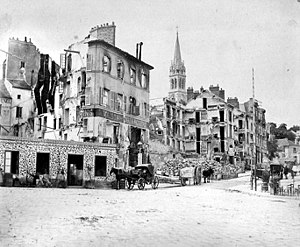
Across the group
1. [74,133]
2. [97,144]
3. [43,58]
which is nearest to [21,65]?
[43,58]

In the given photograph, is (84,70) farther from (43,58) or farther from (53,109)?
(43,58)

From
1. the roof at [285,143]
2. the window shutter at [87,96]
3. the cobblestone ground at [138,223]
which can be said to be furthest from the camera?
the roof at [285,143]

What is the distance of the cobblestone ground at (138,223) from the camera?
551 cm

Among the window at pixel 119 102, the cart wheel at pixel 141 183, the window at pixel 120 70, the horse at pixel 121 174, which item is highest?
the window at pixel 120 70

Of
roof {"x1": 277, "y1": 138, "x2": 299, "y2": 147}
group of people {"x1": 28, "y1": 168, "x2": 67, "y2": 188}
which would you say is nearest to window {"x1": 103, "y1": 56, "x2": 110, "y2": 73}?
group of people {"x1": 28, "y1": 168, "x2": 67, "y2": 188}

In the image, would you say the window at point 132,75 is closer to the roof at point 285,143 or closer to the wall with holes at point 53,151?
the wall with holes at point 53,151

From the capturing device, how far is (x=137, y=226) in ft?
20.3

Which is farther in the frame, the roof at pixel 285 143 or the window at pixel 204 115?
the window at pixel 204 115

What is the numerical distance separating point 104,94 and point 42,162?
2.68 meters

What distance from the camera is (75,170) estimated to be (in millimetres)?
12438

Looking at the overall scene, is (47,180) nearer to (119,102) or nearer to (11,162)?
(11,162)

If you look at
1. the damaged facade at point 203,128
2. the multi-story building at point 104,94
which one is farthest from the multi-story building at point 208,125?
the multi-story building at point 104,94

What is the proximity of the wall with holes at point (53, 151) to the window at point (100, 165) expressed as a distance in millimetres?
124

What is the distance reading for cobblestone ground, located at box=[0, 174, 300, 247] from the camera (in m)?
5.51
